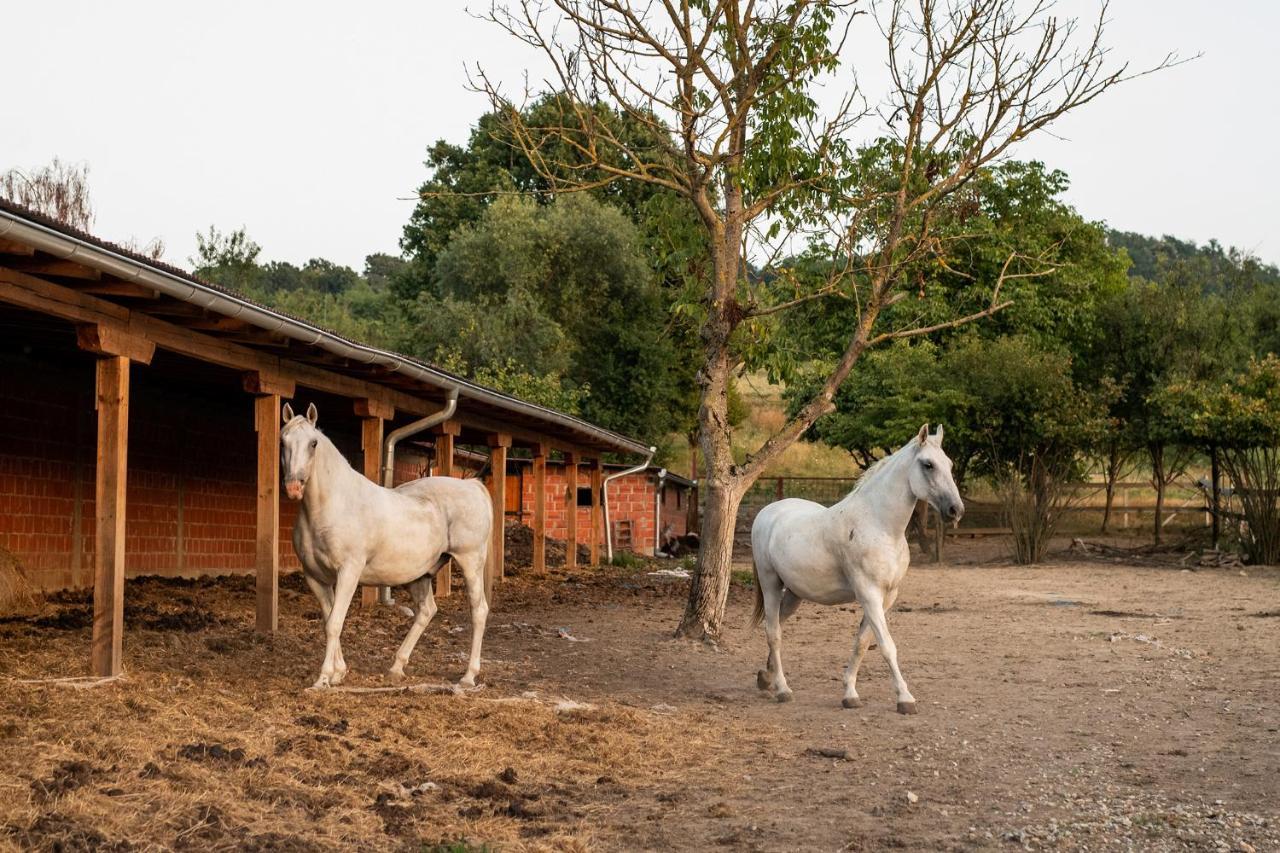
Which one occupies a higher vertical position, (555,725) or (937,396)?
(937,396)

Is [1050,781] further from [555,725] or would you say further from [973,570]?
[973,570]

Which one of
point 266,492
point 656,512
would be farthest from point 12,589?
point 656,512

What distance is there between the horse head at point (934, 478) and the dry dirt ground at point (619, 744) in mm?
1398

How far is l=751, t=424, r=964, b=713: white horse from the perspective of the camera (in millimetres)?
8727

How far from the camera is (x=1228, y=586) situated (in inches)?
781

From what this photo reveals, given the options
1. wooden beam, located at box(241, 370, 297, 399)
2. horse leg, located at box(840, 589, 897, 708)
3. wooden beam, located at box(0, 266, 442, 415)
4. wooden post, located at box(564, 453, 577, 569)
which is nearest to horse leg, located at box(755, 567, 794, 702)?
horse leg, located at box(840, 589, 897, 708)

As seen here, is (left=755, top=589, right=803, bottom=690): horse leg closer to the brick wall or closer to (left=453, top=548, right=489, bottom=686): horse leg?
(left=453, top=548, right=489, bottom=686): horse leg

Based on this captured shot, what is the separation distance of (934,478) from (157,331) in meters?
5.32

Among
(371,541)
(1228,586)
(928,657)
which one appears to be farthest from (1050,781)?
(1228,586)

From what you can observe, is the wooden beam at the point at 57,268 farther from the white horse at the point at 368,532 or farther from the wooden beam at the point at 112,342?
the white horse at the point at 368,532

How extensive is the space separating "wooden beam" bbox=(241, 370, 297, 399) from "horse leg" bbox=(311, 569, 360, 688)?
8.35 feet

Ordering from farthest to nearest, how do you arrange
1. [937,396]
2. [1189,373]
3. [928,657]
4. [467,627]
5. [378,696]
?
[1189,373]
[937,396]
[467,627]
[928,657]
[378,696]

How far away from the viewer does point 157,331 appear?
8.78 m

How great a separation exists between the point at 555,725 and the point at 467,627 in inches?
210
